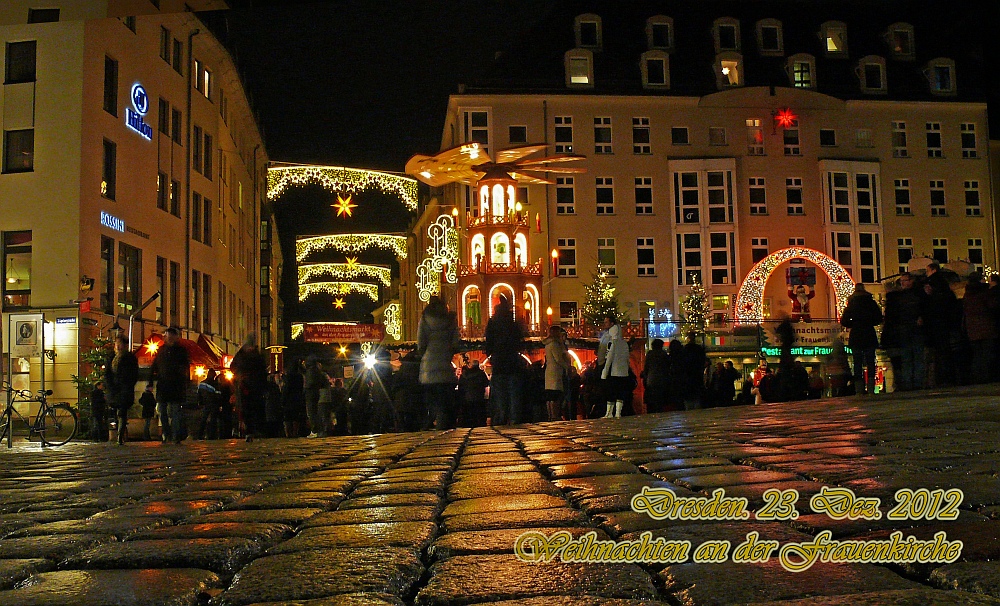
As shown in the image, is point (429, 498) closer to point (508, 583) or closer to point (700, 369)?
point (508, 583)

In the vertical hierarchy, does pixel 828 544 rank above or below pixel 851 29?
below

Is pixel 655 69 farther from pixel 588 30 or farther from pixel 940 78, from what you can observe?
pixel 940 78

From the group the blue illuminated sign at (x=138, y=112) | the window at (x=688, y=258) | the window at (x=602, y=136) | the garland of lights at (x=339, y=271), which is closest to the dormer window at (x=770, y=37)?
the window at (x=602, y=136)

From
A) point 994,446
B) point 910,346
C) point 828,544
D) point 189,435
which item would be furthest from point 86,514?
point 189,435

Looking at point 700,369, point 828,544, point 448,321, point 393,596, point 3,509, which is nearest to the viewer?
point 393,596

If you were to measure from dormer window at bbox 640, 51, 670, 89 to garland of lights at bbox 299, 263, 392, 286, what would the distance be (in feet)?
65.0

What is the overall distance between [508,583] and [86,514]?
11.0ft

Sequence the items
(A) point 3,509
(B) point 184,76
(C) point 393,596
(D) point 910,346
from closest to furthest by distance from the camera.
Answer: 1. (C) point 393,596
2. (A) point 3,509
3. (D) point 910,346
4. (B) point 184,76

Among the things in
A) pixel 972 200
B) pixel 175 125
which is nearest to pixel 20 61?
pixel 175 125

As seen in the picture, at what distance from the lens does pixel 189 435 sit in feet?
81.8

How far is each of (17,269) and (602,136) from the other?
34.1 metres

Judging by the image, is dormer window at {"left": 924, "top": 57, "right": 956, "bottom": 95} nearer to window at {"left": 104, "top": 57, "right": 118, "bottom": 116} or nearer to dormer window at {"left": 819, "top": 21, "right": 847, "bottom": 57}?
dormer window at {"left": 819, "top": 21, "right": 847, "bottom": 57}

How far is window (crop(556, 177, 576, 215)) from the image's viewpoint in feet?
187

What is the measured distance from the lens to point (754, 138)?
2290 inches
